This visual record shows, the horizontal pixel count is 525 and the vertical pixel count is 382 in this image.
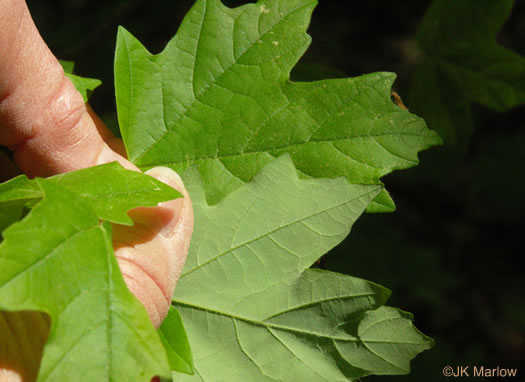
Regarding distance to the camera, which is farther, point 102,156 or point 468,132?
point 468,132

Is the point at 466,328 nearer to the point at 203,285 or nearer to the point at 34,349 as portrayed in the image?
the point at 203,285

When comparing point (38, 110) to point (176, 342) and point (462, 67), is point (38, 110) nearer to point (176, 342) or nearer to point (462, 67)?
point (176, 342)

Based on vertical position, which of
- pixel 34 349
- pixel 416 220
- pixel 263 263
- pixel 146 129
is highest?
pixel 146 129

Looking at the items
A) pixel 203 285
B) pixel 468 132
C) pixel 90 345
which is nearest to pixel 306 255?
pixel 203 285

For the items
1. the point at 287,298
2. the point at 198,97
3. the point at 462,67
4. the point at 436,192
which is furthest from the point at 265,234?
the point at 436,192

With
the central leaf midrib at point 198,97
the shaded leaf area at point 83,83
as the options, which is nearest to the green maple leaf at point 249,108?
the central leaf midrib at point 198,97

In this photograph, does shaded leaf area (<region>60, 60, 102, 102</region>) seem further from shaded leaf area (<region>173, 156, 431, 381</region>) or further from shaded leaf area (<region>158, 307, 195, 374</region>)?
shaded leaf area (<region>158, 307, 195, 374</region>)
